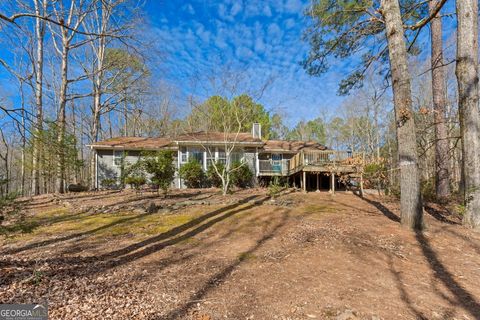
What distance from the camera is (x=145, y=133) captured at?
29375 millimetres

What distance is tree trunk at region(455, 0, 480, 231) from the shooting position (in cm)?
648

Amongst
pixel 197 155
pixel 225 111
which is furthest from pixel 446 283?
pixel 197 155

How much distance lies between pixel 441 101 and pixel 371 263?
8700mm

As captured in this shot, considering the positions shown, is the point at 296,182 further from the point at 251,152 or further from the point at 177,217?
the point at 177,217

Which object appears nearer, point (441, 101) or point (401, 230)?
point (401, 230)

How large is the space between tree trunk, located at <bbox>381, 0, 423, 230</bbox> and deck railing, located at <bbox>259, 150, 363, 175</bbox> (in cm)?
519

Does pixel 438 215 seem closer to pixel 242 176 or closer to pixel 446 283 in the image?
pixel 446 283

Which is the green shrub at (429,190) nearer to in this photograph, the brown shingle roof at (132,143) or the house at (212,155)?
the house at (212,155)

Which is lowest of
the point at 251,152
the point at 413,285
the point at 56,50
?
the point at 413,285

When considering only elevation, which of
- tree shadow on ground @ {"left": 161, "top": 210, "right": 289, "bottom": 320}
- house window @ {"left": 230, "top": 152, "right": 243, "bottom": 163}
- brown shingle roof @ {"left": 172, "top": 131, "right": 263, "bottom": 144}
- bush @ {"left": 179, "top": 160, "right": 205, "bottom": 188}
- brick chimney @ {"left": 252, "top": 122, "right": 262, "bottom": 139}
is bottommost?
tree shadow on ground @ {"left": 161, "top": 210, "right": 289, "bottom": 320}

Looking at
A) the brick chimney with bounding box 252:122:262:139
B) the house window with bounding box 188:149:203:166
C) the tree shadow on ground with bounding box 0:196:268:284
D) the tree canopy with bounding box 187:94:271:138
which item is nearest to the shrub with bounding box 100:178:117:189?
the house window with bounding box 188:149:203:166

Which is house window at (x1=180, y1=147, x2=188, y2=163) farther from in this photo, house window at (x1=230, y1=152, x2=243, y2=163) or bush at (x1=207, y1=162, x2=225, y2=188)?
house window at (x1=230, y1=152, x2=243, y2=163)

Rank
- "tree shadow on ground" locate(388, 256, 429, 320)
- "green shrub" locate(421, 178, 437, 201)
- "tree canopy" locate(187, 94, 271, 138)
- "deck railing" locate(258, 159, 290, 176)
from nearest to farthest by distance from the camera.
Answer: "tree shadow on ground" locate(388, 256, 429, 320), "green shrub" locate(421, 178, 437, 201), "tree canopy" locate(187, 94, 271, 138), "deck railing" locate(258, 159, 290, 176)

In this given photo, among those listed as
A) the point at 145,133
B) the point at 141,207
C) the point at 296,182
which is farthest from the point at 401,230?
the point at 145,133
